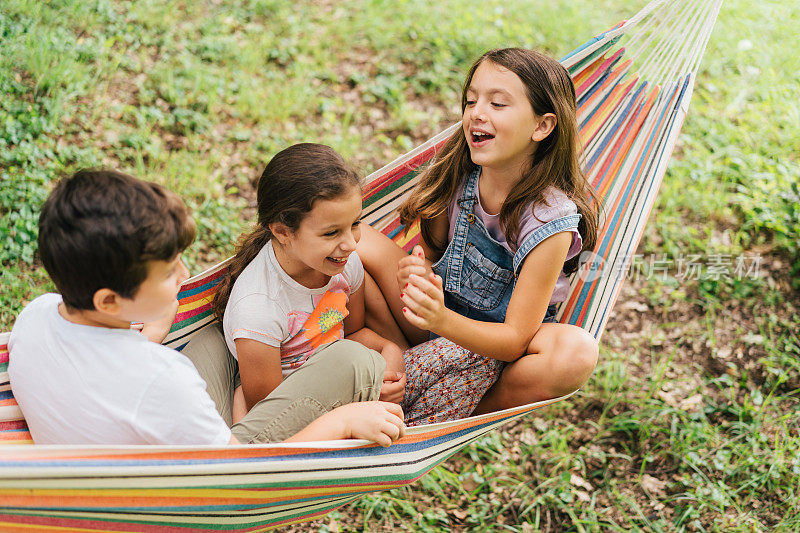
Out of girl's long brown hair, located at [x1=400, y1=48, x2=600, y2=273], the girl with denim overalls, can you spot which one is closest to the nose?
the girl with denim overalls

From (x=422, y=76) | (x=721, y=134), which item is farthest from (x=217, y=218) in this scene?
(x=721, y=134)

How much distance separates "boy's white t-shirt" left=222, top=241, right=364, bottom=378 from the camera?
1768 mm

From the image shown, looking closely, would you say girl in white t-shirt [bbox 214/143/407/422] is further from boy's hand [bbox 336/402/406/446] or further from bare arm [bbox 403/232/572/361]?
bare arm [bbox 403/232/572/361]

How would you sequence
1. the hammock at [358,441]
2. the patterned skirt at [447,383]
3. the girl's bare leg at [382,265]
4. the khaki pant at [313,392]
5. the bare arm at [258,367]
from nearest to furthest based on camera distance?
the hammock at [358,441]
the khaki pant at [313,392]
the bare arm at [258,367]
the patterned skirt at [447,383]
the girl's bare leg at [382,265]

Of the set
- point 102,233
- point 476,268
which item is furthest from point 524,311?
point 102,233

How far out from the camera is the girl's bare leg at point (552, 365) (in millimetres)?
1837

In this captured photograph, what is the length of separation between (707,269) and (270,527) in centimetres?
236

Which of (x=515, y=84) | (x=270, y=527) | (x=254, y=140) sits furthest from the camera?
(x=254, y=140)

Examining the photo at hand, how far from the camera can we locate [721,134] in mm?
3859

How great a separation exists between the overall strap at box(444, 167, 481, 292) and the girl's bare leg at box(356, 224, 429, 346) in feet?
0.52

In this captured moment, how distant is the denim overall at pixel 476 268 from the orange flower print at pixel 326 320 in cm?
34

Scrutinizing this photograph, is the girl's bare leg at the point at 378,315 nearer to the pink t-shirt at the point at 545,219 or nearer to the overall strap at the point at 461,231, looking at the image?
the overall strap at the point at 461,231

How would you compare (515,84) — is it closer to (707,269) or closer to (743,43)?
(707,269)
